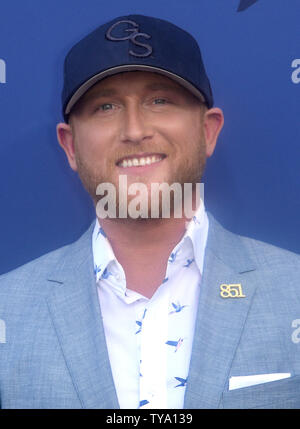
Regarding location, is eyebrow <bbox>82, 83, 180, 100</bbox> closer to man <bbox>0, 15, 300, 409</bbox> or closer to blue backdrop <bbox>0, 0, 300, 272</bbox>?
man <bbox>0, 15, 300, 409</bbox>

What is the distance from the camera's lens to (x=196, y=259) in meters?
1.46

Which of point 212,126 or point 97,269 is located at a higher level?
point 212,126

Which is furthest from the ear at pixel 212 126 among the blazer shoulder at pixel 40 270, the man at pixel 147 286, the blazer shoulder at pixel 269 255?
the blazer shoulder at pixel 40 270

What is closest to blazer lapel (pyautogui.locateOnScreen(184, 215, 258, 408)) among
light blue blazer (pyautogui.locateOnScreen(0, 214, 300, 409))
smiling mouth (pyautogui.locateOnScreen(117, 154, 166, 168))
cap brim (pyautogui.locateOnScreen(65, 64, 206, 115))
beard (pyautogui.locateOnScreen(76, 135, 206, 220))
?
light blue blazer (pyautogui.locateOnScreen(0, 214, 300, 409))

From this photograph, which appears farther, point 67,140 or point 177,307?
point 67,140

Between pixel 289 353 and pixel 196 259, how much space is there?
32 cm

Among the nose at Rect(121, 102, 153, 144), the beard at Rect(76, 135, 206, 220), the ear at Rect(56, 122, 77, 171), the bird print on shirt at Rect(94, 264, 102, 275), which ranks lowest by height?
the bird print on shirt at Rect(94, 264, 102, 275)

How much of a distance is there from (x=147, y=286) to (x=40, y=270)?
0.29 m

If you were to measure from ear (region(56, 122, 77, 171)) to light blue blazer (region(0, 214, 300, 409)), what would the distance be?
0.27 meters

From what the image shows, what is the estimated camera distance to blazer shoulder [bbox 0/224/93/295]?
1486 millimetres

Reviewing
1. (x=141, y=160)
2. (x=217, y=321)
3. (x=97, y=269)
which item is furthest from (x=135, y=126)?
(x=217, y=321)

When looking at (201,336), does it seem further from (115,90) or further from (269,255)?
(115,90)

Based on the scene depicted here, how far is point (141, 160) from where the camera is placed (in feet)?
4.59
